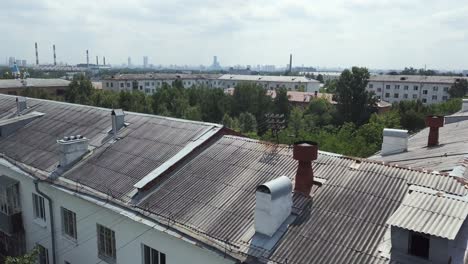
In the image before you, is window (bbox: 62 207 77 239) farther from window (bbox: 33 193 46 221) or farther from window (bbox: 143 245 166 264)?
window (bbox: 143 245 166 264)

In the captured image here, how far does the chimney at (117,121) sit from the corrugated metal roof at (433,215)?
44.3 ft

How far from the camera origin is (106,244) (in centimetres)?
1394

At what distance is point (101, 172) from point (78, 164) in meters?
1.75

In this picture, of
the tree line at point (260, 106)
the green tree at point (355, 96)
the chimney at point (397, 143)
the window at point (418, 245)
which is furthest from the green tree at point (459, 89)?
the window at point (418, 245)

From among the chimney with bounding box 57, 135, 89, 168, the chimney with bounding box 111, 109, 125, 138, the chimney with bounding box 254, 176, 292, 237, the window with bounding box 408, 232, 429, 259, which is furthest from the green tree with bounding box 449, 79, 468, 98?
the window with bounding box 408, 232, 429, 259

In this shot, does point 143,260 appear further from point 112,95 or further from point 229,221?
point 112,95

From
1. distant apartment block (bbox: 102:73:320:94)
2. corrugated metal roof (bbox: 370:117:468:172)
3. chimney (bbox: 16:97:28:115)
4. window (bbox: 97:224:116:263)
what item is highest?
chimney (bbox: 16:97:28:115)

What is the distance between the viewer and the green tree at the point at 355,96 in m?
60.4

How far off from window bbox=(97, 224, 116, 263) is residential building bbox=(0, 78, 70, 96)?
63242mm

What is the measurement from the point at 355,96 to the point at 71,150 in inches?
2025

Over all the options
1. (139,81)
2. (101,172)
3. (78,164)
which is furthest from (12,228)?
(139,81)

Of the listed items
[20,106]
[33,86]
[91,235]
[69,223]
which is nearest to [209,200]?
[91,235]

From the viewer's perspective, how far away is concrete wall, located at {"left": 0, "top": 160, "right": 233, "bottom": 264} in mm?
11156

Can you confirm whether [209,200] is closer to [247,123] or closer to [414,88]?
[247,123]
